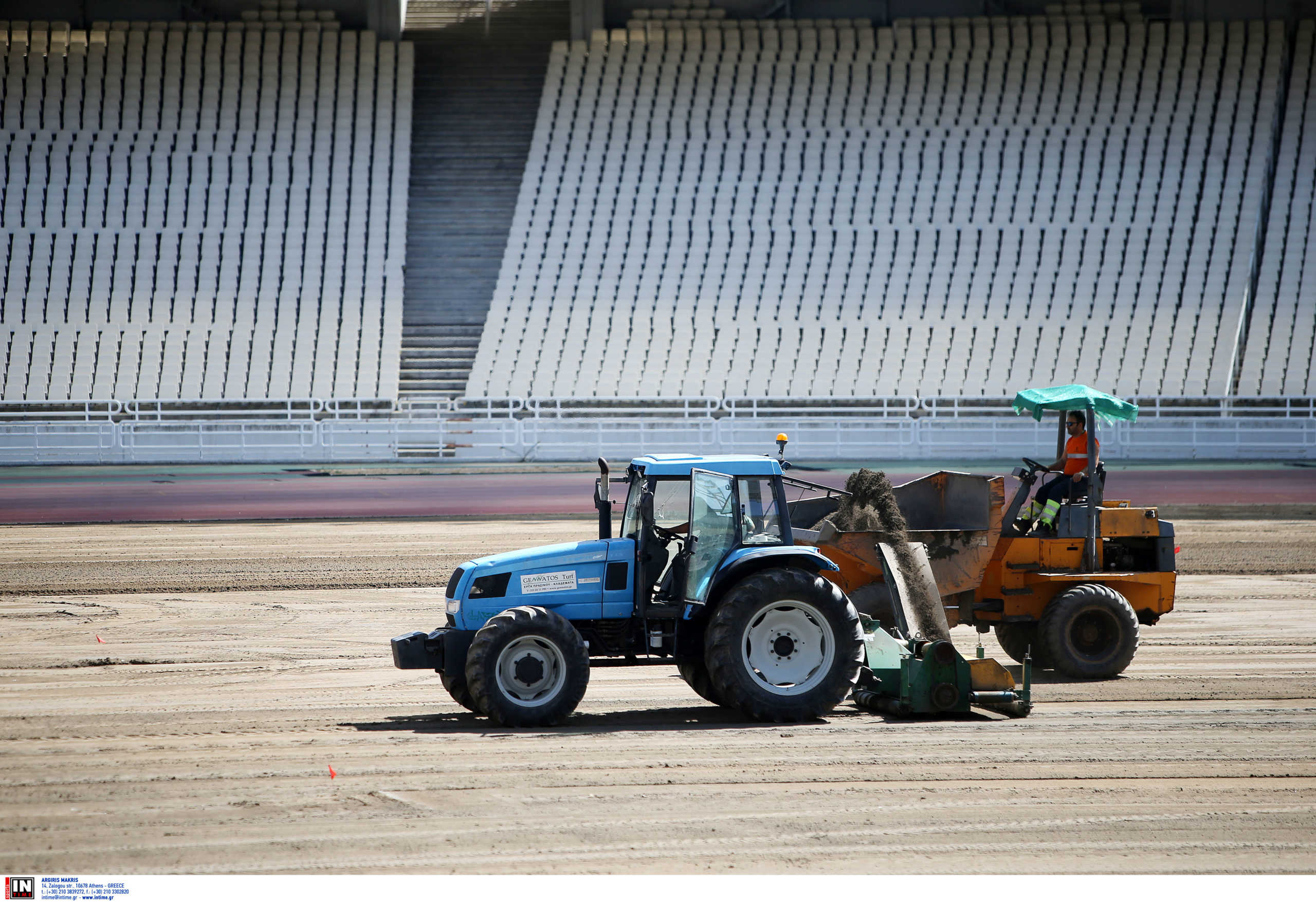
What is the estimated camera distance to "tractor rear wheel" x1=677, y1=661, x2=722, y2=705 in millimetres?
8289

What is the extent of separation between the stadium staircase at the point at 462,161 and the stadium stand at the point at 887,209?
95 centimetres

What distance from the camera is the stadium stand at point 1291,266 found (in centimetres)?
2839

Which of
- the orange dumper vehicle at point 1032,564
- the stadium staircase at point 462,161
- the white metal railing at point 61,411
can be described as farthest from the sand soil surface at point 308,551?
the stadium staircase at point 462,161

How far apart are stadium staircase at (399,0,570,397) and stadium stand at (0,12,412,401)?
0.80m

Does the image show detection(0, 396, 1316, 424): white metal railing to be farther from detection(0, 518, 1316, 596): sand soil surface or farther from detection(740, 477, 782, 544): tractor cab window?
detection(740, 477, 782, 544): tractor cab window

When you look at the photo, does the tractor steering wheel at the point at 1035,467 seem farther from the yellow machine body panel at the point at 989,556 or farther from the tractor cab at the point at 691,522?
the tractor cab at the point at 691,522

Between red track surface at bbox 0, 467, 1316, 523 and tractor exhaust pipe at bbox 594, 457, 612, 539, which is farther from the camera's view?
red track surface at bbox 0, 467, 1316, 523

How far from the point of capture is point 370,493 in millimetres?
21594

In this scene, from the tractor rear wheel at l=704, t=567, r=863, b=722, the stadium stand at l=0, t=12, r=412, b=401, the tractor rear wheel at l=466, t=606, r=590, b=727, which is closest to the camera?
the tractor rear wheel at l=466, t=606, r=590, b=727

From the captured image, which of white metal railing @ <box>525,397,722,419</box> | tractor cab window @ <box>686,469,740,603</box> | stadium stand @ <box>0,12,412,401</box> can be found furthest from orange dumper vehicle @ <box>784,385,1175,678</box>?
stadium stand @ <box>0,12,412,401</box>

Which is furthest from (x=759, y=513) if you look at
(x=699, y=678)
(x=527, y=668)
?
(x=527, y=668)

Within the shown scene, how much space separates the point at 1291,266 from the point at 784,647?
87.1 feet

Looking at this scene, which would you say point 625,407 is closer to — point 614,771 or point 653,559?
point 653,559

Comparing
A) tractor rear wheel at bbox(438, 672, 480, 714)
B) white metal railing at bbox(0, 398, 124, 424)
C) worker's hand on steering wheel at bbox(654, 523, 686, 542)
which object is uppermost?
white metal railing at bbox(0, 398, 124, 424)
